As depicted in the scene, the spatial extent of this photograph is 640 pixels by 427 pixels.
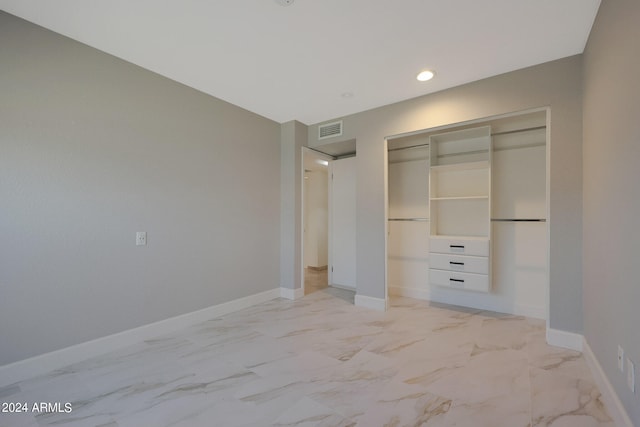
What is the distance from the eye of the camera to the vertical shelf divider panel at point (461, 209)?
119 inches

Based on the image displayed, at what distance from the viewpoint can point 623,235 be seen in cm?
139

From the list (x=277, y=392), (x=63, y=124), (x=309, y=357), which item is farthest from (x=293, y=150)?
(x=277, y=392)

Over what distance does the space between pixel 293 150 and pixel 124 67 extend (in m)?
2.01

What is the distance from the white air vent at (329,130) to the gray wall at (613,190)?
242 cm

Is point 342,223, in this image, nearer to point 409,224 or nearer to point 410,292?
point 409,224

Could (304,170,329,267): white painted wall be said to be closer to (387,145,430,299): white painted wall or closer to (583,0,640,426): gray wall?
(387,145,430,299): white painted wall

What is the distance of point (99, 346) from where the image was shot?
221cm

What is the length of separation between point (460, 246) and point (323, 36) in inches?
101

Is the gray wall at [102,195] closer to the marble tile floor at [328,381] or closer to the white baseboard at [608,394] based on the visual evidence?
the marble tile floor at [328,381]

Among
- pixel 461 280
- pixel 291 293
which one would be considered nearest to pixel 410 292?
pixel 461 280

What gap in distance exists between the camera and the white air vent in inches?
146

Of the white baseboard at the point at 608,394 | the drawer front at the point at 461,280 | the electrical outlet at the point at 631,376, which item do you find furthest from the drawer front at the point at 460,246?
the electrical outlet at the point at 631,376

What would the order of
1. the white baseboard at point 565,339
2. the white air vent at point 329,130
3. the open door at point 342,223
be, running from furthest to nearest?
1. the open door at point 342,223
2. the white air vent at point 329,130
3. the white baseboard at point 565,339

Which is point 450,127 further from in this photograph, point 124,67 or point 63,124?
point 63,124
